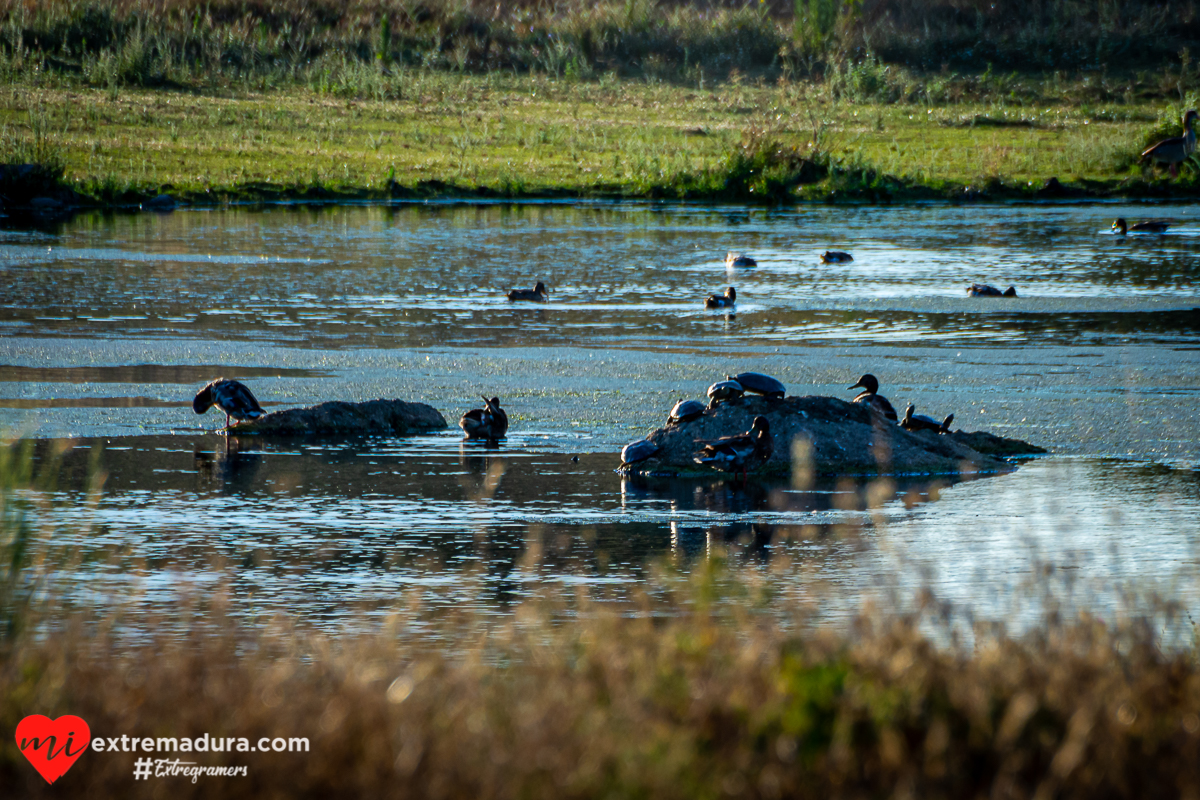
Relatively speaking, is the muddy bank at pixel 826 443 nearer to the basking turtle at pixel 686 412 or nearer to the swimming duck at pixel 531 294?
the basking turtle at pixel 686 412

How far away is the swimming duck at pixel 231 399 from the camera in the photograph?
11.9 meters

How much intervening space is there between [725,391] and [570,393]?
2.33 metres

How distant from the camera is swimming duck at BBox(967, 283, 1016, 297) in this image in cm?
1966

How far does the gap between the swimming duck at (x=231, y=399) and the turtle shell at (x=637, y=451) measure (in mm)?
3080

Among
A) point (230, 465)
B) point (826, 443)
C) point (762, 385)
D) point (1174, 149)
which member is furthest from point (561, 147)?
point (826, 443)

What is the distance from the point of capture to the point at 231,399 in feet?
39.1

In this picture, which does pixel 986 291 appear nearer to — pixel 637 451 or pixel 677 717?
pixel 637 451

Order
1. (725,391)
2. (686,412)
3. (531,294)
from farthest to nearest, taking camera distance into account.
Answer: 1. (531,294)
2. (725,391)
3. (686,412)

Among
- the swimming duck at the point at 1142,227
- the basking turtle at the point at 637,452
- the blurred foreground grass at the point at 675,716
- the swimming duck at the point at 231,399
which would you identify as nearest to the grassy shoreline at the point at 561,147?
the swimming duck at the point at 1142,227

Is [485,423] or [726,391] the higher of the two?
[726,391]

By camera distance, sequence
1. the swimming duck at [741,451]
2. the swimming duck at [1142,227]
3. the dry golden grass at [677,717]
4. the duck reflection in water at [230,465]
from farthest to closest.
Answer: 1. the swimming duck at [1142,227]
2. the swimming duck at [741,451]
3. the duck reflection in water at [230,465]
4. the dry golden grass at [677,717]

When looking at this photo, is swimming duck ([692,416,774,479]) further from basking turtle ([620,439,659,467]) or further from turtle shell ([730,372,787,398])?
turtle shell ([730,372,787,398])

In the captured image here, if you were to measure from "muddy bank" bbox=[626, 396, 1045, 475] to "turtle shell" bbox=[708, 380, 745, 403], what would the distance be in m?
0.20

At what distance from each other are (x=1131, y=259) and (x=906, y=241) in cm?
400
